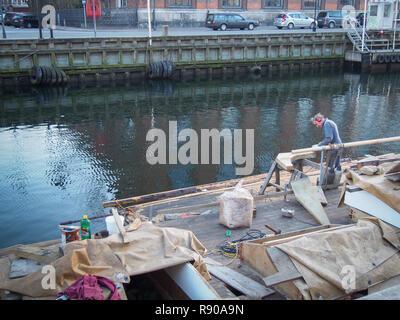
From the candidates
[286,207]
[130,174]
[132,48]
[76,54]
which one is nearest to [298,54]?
[132,48]

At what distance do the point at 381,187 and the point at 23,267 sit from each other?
17.8 feet

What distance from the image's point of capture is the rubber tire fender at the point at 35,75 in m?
26.8

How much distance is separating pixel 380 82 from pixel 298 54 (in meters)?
7.20

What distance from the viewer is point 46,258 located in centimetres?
505

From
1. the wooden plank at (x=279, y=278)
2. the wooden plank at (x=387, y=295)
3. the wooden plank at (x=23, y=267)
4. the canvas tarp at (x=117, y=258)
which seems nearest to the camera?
the wooden plank at (x=387, y=295)

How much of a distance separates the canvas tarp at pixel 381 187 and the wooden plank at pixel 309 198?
81cm

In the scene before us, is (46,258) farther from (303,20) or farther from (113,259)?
(303,20)

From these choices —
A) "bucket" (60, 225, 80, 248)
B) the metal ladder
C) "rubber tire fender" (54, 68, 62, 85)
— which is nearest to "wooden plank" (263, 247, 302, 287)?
"bucket" (60, 225, 80, 248)

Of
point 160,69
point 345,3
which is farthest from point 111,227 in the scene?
point 345,3

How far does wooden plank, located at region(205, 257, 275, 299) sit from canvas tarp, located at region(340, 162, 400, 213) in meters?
2.71

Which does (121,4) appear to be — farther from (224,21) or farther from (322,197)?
(322,197)

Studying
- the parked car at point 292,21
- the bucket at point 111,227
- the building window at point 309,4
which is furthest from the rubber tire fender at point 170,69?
the building window at point 309,4

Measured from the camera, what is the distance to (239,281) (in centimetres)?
557

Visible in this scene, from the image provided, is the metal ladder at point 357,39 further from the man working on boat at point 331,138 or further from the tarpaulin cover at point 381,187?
the tarpaulin cover at point 381,187
